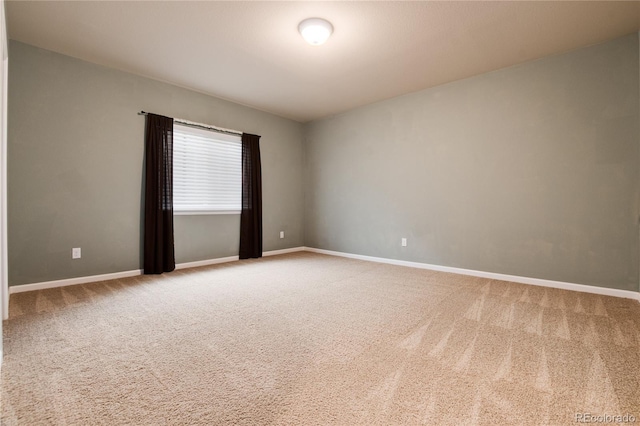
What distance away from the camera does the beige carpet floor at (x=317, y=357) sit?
4.20 ft

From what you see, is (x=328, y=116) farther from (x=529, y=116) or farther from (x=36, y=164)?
(x=36, y=164)

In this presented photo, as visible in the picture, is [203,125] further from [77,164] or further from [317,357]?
[317,357]

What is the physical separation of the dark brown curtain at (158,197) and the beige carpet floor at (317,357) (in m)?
0.81

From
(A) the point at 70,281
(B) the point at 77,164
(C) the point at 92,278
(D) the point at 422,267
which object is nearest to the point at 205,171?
(B) the point at 77,164

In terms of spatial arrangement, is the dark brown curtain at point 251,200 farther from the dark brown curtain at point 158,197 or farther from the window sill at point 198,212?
the dark brown curtain at point 158,197

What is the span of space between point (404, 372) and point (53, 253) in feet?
12.3

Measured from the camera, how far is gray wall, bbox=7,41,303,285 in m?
3.03

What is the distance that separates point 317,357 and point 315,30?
2.69 metres

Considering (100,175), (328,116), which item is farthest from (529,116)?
(100,175)

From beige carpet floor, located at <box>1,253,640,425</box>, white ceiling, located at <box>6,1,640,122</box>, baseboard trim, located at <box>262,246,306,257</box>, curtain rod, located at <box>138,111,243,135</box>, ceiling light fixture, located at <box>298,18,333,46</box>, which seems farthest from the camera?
baseboard trim, located at <box>262,246,306,257</box>

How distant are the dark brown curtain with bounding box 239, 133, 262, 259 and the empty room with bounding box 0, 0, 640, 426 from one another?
0.15ft

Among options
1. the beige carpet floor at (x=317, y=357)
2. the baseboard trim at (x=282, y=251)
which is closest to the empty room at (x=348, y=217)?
the beige carpet floor at (x=317, y=357)

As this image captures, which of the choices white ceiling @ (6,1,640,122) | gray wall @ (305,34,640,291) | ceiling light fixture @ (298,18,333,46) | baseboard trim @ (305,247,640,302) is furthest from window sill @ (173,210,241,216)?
ceiling light fixture @ (298,18,333,46)

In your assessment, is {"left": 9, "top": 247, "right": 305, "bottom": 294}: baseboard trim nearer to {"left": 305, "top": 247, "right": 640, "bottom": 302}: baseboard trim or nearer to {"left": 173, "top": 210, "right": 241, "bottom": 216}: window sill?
{"left": 173, "top": 210, "right": 241, "bottom": 216}: window sill
